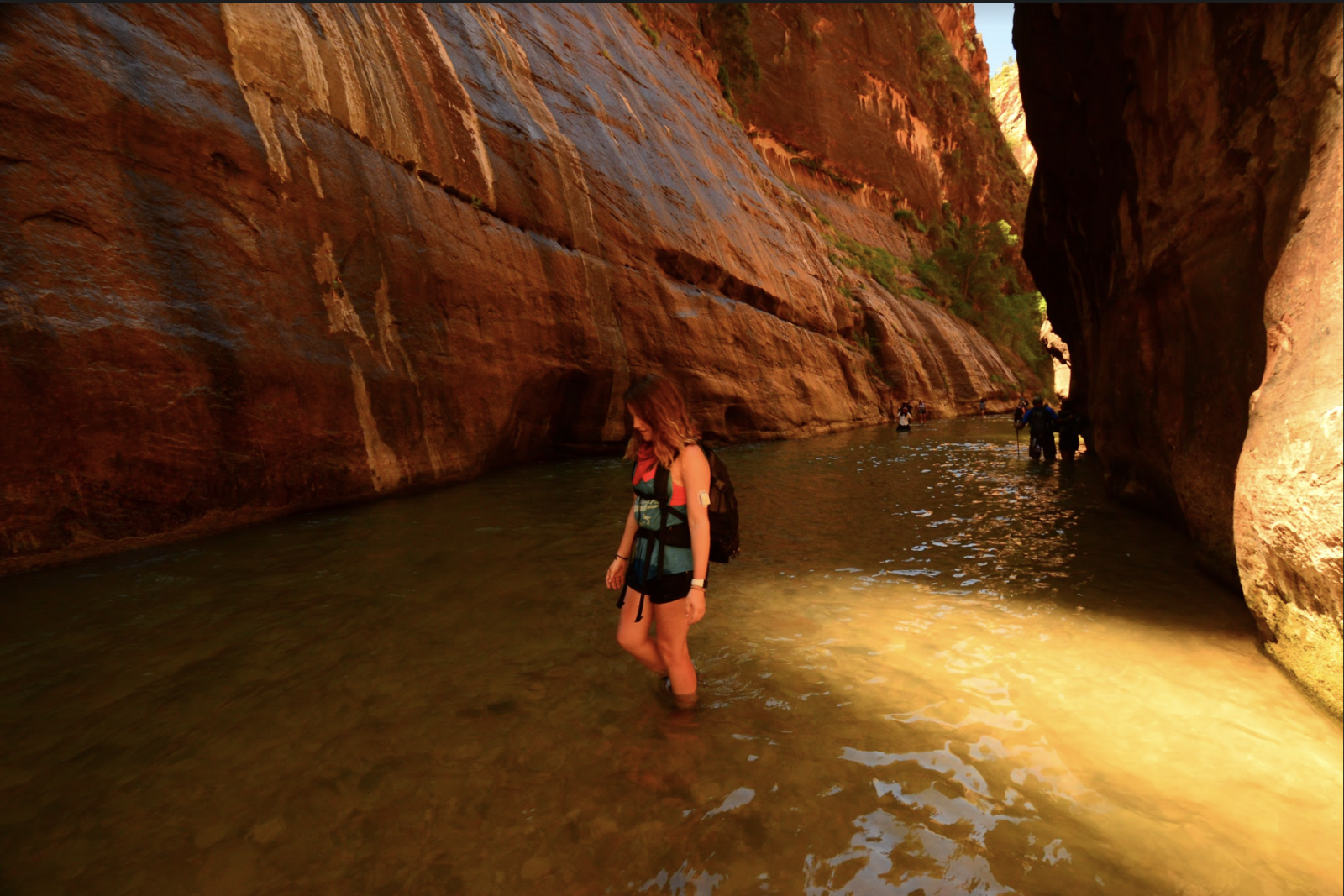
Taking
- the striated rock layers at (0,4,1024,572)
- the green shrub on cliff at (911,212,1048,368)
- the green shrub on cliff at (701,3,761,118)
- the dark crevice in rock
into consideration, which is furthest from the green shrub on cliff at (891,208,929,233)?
the striated rock layers at (0,4,1024,572)

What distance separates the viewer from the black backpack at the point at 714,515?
2773 millimetres

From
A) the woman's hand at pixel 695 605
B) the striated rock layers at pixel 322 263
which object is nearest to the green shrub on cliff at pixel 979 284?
the striated rock layers at pixel 322 263

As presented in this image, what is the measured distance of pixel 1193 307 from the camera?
5.07 metres

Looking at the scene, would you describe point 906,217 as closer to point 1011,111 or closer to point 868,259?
point 868,259

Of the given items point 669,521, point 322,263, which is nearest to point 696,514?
point 669,521

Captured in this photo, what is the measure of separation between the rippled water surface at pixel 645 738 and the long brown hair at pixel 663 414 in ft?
4.33

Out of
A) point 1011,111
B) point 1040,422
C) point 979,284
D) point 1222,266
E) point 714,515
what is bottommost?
point 1040,422

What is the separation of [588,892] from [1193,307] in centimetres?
609

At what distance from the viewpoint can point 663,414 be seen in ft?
9.01

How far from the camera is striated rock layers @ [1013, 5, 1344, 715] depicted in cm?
282

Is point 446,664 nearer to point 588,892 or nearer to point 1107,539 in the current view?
point 588,892

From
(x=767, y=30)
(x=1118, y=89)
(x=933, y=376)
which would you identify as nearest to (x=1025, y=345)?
(x=933, y=376)

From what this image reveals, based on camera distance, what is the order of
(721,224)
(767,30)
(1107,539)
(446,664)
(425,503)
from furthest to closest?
(767,30) → (721,224) → (425,503) → (1107,539) → (446,664)

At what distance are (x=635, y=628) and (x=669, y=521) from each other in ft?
1.90
